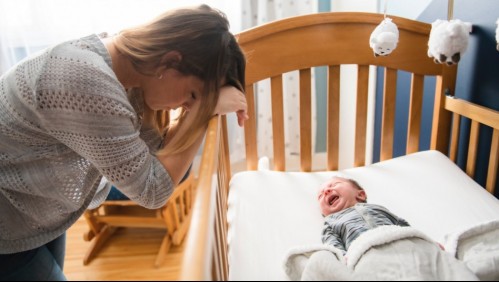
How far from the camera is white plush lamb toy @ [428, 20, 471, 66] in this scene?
954mm

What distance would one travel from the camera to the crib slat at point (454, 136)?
50.5 inches

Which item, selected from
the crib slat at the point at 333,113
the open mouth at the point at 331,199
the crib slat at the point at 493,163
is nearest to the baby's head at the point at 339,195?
the open mouth at the point at 331,199

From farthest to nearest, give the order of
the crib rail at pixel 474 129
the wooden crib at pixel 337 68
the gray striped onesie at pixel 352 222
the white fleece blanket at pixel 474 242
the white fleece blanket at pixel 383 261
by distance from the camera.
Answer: the wooden crib at pixel 337 68 → the crib rail at pixel 474 129 → the gray striped onesie at pixel 352 222 → the white fleece blanket at pixel 474 242 → the white fleece blanket at pixel 383 261

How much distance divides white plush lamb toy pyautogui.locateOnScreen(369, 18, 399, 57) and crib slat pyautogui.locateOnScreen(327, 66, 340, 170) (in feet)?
0.73

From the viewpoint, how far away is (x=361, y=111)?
4.51 ft

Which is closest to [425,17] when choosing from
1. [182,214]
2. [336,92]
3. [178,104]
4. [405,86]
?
[405,86]

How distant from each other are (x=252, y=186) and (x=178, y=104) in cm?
50

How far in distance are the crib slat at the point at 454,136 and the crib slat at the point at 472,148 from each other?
7 centimetres

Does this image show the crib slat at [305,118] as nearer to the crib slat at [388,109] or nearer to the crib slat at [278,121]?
the crib slat at [278,121]

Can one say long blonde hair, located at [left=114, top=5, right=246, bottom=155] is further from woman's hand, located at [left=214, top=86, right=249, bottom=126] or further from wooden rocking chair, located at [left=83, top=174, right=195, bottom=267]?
wooden rocking chair, located at [left=83, top=174, right=195, bottom=267]

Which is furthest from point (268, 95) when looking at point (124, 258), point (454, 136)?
point (124, 258)

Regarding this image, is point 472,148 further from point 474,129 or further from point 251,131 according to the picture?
point 251,131

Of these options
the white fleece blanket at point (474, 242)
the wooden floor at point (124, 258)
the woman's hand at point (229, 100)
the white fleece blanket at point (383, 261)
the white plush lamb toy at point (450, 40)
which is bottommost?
the wooden floor at point (124, 258)

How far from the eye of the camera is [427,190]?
3.81 ft
